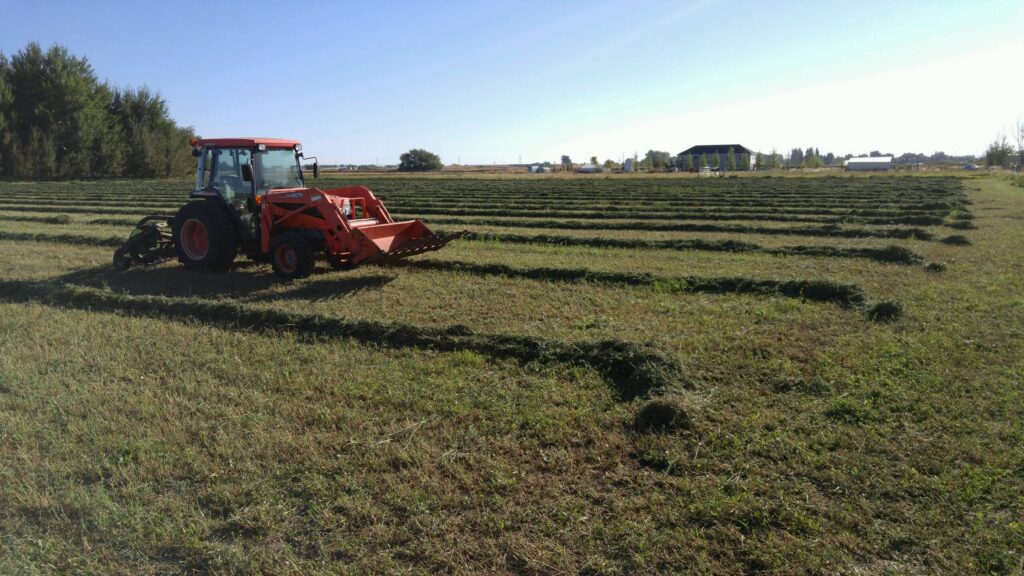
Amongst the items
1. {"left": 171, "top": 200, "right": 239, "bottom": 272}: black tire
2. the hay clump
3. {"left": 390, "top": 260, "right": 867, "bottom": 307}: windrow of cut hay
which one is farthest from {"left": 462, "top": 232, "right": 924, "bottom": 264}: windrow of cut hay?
{"left": 171, "top": 200, "right": 239, "bottom": 272}: black tire

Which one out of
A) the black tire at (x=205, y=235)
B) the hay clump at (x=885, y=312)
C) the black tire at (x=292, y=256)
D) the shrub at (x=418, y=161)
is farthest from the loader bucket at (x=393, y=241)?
the shrub at (x=418, y=161)

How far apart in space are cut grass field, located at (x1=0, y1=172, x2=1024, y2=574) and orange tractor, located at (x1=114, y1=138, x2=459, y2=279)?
0.76 m

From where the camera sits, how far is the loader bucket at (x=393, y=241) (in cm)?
973

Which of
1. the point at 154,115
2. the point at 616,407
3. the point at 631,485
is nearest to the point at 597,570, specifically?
the point at 631,485

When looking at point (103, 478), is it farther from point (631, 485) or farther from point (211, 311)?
point (211, 311)

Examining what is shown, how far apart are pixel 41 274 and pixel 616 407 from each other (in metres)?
10.8

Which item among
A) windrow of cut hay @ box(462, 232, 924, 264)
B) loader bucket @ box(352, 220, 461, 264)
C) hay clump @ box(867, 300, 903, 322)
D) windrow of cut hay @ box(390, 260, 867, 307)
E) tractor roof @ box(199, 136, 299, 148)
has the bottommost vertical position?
hay clump @ box(867, 300, 903, 322)

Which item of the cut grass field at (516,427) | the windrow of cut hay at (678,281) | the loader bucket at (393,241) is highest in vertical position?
the loader bucket at (393,241)

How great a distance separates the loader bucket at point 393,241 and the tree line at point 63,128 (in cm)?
5149

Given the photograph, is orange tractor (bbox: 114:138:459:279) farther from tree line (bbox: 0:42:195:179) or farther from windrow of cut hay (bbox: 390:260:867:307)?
tree line (bbox: 0:42:195:179)

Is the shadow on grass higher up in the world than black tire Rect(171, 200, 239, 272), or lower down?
lower down

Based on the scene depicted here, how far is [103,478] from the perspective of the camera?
4172mm

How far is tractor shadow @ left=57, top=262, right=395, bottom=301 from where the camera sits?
30.6 ft

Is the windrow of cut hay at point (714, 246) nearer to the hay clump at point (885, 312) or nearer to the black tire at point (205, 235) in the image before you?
the hay clump at point (885, 312)
